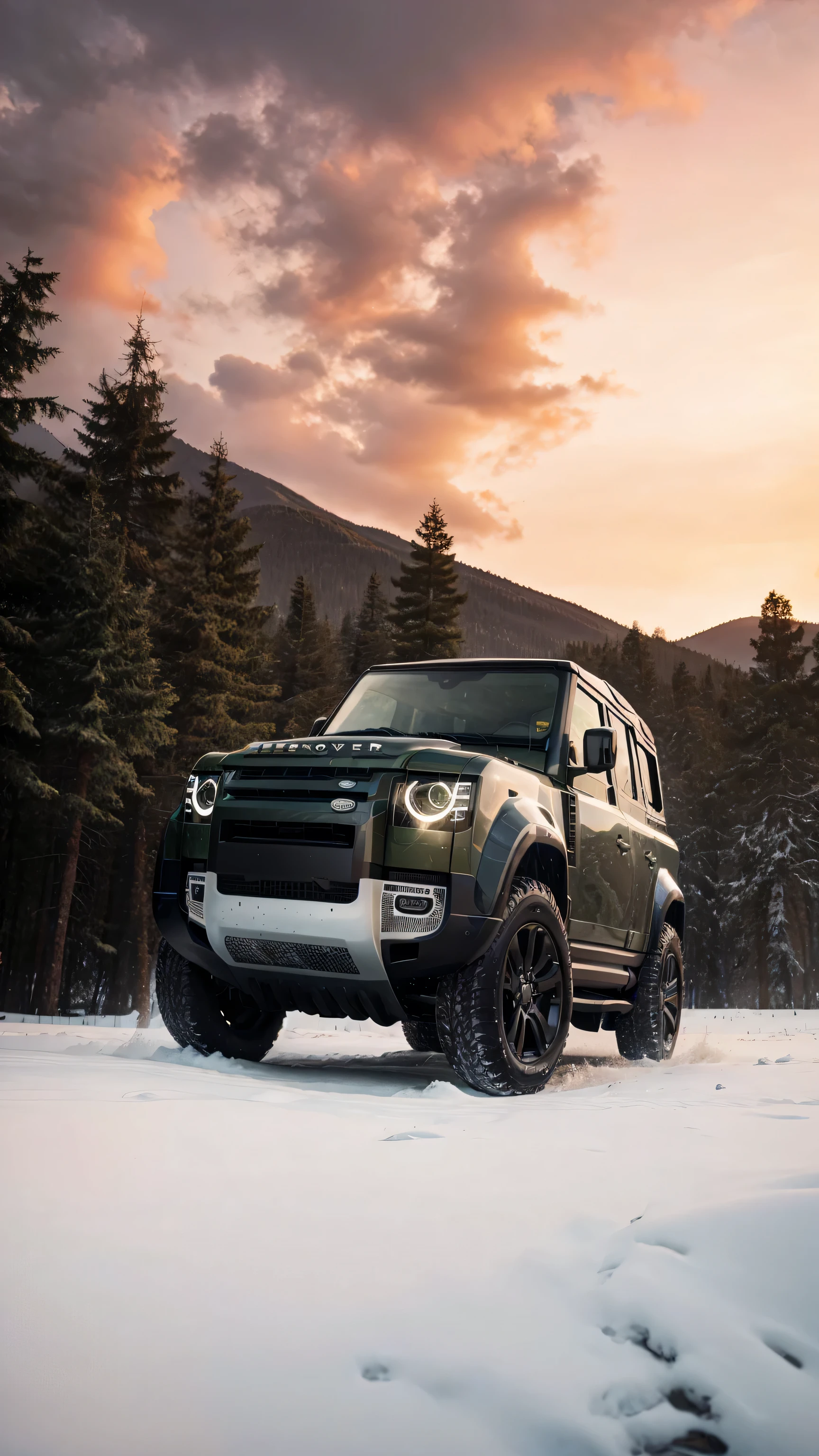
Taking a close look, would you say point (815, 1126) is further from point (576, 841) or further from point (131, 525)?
point (131, 525)

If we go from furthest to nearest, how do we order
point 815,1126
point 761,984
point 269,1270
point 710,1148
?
point 761,984, point 815,1126, point 710,1148, point 269,1270

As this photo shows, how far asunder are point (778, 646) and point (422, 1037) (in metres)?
37.7

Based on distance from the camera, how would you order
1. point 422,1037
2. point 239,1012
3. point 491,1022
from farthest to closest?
point 422,1037 < point 239,1012 < point 491,1022

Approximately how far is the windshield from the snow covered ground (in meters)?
3.37

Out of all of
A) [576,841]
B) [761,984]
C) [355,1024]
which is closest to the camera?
[576,841]

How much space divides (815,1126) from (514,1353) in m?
2.32

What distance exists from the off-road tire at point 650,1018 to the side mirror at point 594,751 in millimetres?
2298

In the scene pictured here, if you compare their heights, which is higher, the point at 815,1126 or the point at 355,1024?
the point at 815,1126

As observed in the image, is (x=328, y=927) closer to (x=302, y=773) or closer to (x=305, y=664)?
(x=302, y=773)

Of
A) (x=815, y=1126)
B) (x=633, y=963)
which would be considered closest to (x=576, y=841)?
(x=633, y=963)

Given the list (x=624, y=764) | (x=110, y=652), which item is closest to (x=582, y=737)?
(x=624, y=764)

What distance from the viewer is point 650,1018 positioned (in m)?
7.82

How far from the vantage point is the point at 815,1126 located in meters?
3.58

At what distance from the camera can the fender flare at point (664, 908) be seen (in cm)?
793
